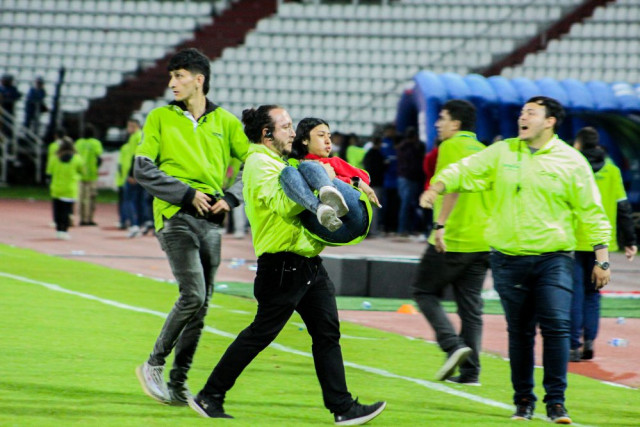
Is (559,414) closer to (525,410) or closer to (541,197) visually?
(525,410)

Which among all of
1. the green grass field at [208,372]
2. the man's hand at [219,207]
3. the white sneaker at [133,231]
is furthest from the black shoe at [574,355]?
the white sneaker at [133,231]

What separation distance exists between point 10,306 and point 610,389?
5.87 meters

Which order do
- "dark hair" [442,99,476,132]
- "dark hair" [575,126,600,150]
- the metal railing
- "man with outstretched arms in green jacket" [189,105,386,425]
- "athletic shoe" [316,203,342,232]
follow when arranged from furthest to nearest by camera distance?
the metal railing, "dark hair" [575,126,600,150], "dark hair" [442,99,476,132], "man with outstretched arms in green jacket" [189,105,386,425], "athletic shoe" [316,203,342,232]

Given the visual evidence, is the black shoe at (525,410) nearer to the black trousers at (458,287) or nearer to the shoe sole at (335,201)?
the black trousers at (458,287)

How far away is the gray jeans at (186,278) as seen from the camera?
6.79 m

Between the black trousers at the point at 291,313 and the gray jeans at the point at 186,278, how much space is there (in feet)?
1.55

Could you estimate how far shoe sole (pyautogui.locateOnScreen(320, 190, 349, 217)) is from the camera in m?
5.75

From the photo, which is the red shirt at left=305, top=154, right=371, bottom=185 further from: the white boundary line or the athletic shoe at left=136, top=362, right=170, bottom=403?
the white boundary line

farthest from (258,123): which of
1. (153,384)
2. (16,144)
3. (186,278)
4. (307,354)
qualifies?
(16,144)

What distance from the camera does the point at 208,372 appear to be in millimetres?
8281

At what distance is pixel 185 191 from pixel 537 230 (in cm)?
205

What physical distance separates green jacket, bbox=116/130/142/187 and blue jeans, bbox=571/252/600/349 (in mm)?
11652

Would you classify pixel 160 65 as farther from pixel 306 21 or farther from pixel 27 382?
pixel 27 382

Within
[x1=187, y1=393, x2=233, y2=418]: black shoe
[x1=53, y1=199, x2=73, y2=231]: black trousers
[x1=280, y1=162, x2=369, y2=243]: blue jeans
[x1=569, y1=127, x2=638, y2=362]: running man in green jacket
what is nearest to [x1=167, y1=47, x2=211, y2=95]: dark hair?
[x1=280, y1=162, x2=369, y2=243]: blue jeans
